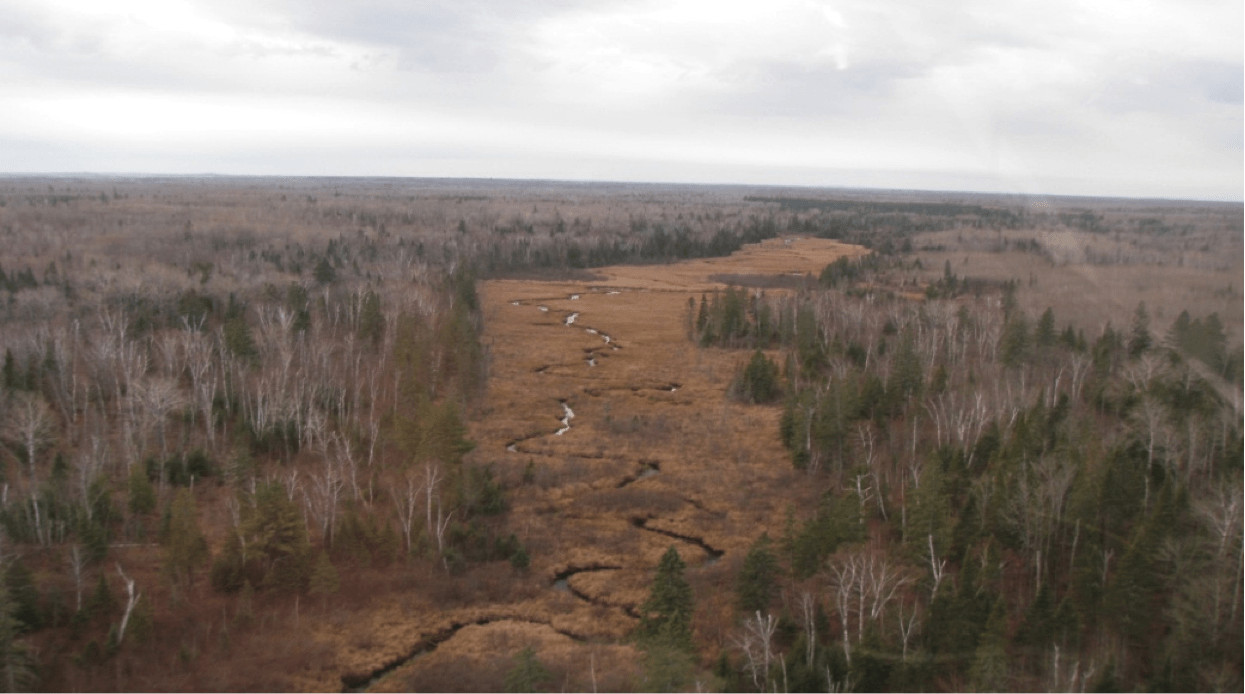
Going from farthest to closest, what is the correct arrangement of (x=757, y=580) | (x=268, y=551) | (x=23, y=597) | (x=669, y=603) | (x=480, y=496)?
(x=480, y=496) < (x=268, y=551) < (x=757, y=580) < (x=669, y=603) < (x=23, y=597)

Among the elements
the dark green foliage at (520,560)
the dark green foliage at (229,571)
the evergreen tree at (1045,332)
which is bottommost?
the dark green foliage at (520,560)

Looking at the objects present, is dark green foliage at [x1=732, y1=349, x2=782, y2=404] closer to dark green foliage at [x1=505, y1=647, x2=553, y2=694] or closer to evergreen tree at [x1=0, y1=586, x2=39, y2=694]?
dark green foliage at [x1=505, y1=647, x2=553, y2=694]

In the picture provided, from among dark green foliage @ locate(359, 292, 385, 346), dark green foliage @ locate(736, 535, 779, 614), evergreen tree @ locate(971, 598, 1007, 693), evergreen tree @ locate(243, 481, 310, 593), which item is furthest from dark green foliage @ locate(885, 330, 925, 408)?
dark green foliage @ locate(359, 292, 385, 346)

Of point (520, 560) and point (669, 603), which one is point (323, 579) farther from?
point (669, 603)

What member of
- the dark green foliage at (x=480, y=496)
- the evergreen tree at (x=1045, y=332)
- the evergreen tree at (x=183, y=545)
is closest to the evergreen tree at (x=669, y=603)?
the dark green foliage at (x=480, y=496)

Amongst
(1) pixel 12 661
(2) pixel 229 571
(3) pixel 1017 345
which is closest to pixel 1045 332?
(3) pixel 1017 345

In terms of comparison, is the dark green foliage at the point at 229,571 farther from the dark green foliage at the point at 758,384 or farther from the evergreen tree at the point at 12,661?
the dark green foliage at the point at 758,384
